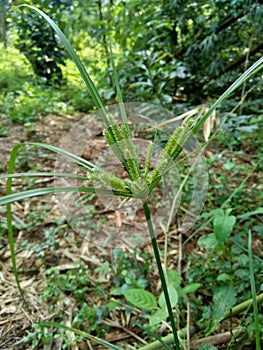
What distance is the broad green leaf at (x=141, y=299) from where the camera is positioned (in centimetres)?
68

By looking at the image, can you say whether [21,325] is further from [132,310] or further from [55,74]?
[55,74]

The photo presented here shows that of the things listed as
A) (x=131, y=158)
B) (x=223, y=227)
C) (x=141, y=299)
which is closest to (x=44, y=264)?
(x=141, y=299)

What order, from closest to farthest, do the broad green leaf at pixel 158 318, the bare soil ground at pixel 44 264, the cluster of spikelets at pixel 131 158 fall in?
the cluster of spikelets at pixel 131 158
the broad green leaf at pixel 158 318
the bare soil ground at pixel 44 264

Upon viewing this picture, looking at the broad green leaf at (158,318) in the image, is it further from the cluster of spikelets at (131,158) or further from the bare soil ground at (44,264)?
the cluster of spikelets at (131,158)

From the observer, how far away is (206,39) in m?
1.59

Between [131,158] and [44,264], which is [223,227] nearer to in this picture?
[131,158]

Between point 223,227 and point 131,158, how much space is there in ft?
1.54

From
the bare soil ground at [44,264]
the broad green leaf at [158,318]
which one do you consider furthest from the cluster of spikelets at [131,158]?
the bare soil ground at [44,264]

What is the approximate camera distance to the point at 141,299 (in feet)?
2.29

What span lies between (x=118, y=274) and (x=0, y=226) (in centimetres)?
47

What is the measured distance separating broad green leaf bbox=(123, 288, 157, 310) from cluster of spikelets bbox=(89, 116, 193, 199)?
42 cm

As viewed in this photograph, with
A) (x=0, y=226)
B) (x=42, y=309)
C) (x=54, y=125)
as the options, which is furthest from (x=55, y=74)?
(x=42, y=309)

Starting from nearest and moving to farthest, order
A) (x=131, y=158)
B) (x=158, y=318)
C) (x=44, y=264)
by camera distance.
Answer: (x=131, y=158)
(x=158, y=318)
(x=44, y=264)

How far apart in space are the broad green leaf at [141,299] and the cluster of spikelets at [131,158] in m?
0.42
